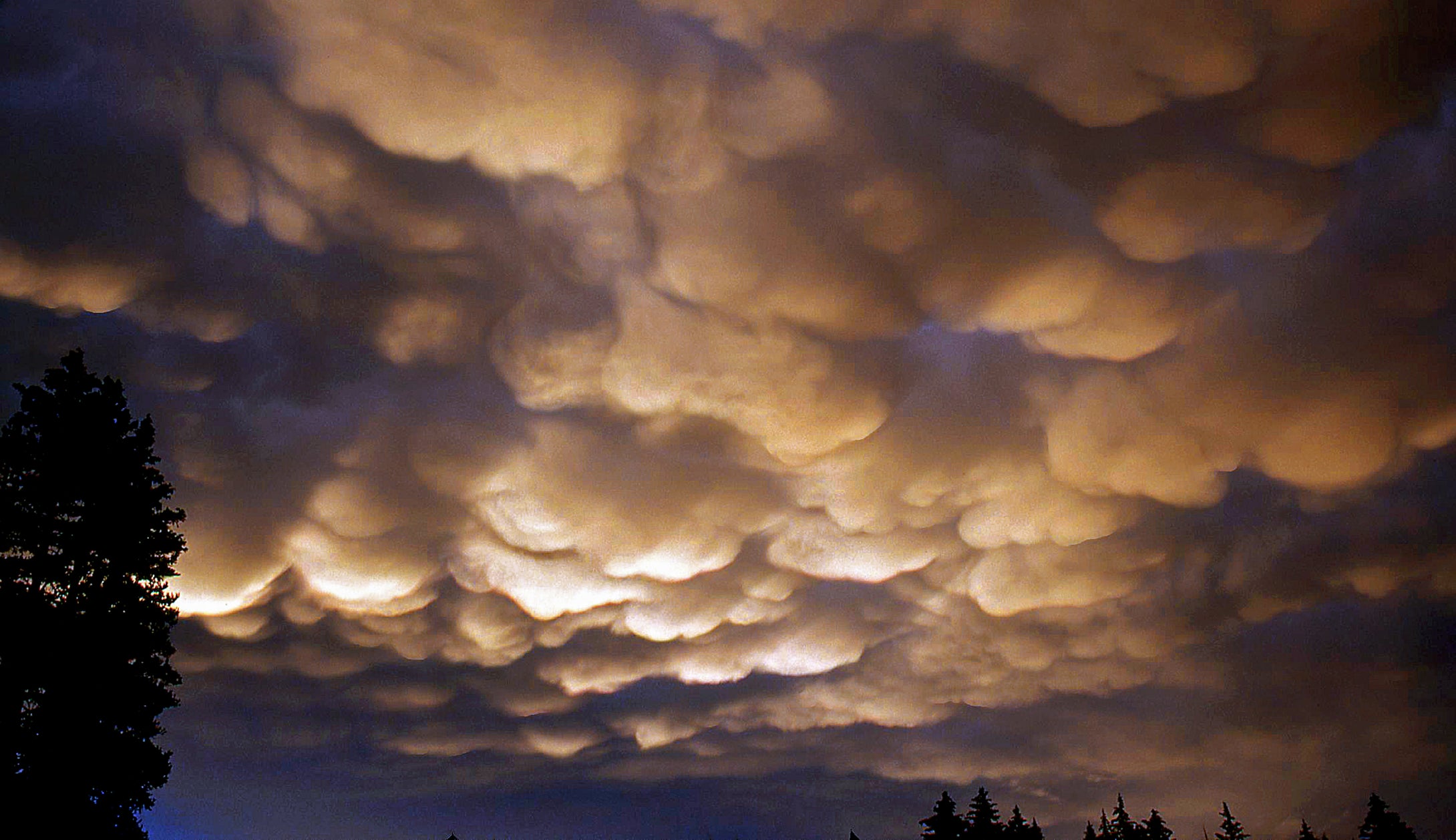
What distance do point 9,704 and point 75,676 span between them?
1385mm

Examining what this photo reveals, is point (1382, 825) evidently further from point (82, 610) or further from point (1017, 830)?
point (82, 610)

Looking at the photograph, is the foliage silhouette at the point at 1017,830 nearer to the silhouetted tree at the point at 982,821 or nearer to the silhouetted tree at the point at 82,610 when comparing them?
the silhouetted tree at the point at 982,821

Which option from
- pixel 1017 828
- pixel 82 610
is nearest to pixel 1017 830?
pixel 1017 828

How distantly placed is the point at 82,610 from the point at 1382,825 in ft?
314

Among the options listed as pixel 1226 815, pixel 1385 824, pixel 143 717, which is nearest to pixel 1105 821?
pixel 1226 815

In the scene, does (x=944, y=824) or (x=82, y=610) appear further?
(x=944, y=824)

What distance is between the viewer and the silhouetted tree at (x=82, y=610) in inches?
753

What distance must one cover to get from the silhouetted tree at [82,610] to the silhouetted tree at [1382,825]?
302 ft

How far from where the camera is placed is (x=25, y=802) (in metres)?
18.3

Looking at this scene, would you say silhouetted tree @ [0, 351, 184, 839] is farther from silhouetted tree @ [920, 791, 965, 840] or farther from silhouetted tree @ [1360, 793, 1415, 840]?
silhouetted tree @ [1360, 793, 1415, 840]

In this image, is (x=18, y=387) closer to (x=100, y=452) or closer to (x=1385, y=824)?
(x=100, y=452)

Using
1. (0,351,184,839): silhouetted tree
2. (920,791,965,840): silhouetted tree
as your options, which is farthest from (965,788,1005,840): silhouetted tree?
(0,351,184,839): silhouetted tree

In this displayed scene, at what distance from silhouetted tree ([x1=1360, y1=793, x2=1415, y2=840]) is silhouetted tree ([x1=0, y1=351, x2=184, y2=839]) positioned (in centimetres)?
9218

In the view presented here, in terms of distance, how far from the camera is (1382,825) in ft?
219
